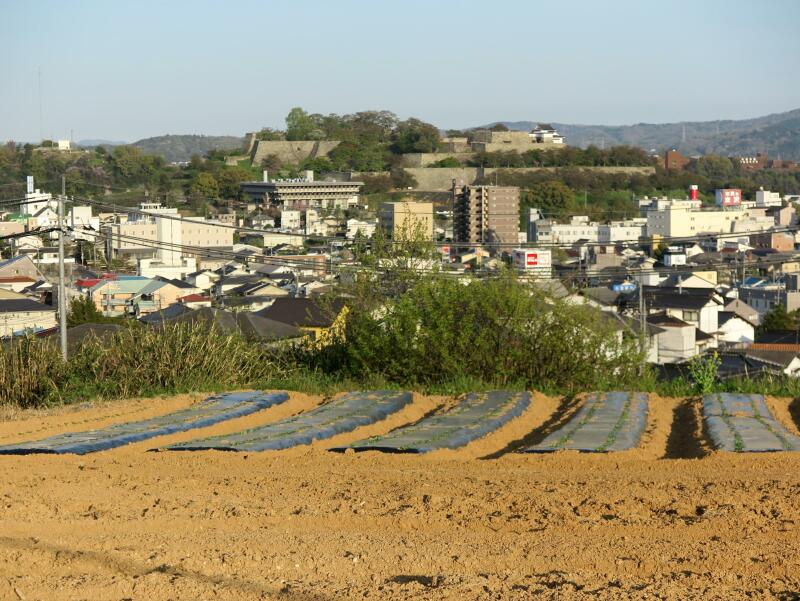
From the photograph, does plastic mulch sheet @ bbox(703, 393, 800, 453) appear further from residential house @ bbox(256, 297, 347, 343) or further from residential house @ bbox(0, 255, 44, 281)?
residential house @ bbox(0, 255, 44, 281)

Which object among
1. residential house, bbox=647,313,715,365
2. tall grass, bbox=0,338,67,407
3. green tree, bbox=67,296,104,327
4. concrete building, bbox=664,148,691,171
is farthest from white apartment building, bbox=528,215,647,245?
tall grass, bbox=0,338,67,407

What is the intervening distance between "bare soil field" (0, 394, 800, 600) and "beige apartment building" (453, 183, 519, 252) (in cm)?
3835

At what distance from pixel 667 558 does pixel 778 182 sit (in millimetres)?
90420

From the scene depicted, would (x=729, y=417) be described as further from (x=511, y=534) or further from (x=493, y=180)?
(x=493, y=180)

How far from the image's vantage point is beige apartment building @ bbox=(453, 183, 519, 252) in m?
44.0

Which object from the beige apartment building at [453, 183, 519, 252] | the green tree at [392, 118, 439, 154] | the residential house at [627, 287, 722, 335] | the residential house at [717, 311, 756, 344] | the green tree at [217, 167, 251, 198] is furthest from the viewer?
the green tree at [392, 118, 439, 154]

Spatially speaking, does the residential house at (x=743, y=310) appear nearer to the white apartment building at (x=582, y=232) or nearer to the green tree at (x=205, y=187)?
the white apartment building at (x=582, y=232)

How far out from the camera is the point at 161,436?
18.5ft

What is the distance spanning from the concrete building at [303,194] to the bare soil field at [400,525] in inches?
1963

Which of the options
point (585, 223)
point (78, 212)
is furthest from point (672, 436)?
point (585, 223)

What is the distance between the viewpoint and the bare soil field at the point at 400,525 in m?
2.88

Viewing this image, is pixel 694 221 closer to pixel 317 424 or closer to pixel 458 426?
pixel 458 426

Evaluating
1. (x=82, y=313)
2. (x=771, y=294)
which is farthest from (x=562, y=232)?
(x=82, y=313)

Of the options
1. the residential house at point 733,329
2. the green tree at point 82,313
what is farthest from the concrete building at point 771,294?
the green tree at point 82,313
